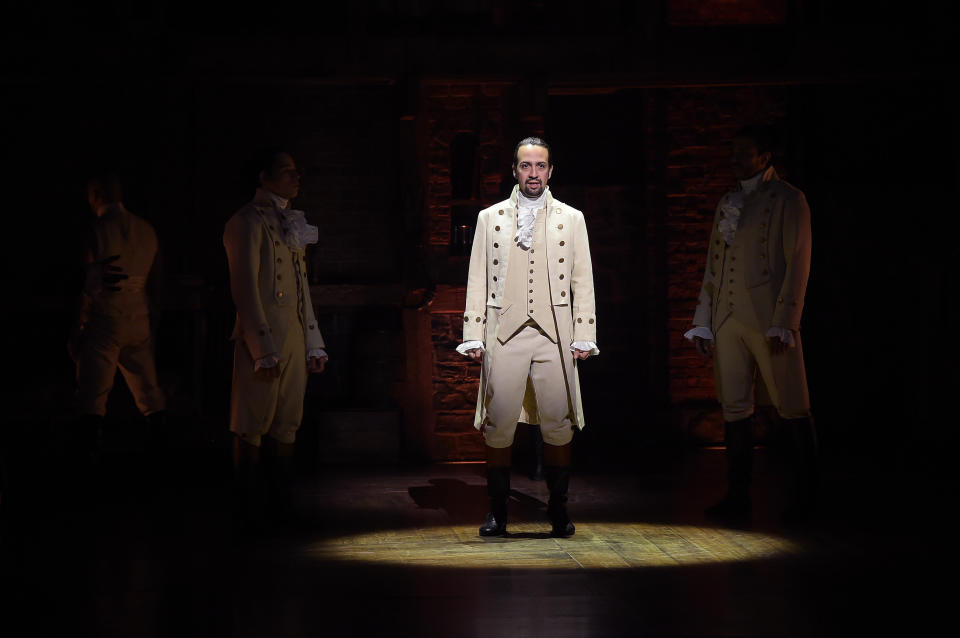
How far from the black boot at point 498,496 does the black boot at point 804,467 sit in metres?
1.35

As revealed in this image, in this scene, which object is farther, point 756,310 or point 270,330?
point 756,310

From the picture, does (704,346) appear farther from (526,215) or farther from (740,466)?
(526,215)

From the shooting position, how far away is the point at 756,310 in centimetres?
504

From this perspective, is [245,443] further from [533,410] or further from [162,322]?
[162,322]

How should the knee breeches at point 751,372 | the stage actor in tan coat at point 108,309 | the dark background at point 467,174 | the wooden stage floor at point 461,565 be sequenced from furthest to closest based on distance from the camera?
the dark background at point 467,174
the stage actor in tan coat at point 108,309
the knee breeches at point 751,372
the wooden stage floor at point 461,565

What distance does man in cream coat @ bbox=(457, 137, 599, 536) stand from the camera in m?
4.68

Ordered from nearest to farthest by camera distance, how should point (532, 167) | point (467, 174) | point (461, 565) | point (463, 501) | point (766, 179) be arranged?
point (461, 565) < point (532, 167) < point (766, 179) < point (463, 501) < point (467, 174)

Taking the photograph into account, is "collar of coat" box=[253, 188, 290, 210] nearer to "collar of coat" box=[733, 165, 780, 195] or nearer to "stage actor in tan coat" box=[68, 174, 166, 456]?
"stage actor in tan coat" box=[68, 174, 166, 456]

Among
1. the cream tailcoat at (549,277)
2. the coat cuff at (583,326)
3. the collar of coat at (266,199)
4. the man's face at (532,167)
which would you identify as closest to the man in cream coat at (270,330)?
the collar of coat at (266,199)

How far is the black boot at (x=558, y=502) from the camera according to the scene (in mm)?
4676

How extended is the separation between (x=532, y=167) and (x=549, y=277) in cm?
49

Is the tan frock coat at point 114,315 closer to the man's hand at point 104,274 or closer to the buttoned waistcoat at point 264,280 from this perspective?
the man's hand at point 104,274

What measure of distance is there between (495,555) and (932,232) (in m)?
5.30

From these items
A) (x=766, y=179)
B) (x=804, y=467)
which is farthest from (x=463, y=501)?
(x=766, y=179)
